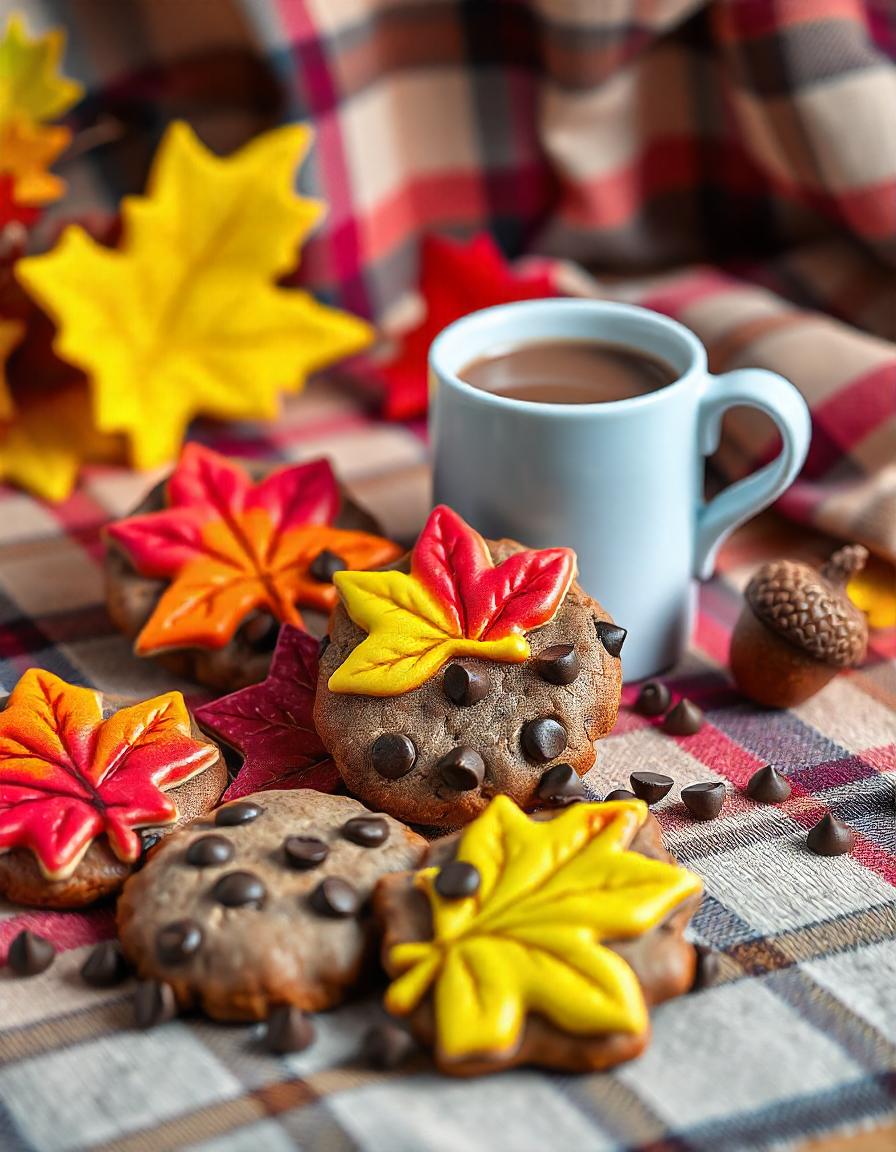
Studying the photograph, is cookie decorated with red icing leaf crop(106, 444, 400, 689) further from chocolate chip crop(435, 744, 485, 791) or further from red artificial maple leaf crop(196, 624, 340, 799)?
chocolate chip crop(435, 744, 485, 791)

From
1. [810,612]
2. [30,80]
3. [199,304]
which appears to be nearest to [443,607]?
[810,612]

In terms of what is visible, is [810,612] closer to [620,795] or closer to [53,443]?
[620,795]

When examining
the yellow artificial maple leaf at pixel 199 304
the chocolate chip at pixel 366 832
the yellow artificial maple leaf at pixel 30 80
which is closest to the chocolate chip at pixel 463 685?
the chocolate chip at pixel 366 832

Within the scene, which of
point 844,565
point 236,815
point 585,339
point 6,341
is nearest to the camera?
point 236,815

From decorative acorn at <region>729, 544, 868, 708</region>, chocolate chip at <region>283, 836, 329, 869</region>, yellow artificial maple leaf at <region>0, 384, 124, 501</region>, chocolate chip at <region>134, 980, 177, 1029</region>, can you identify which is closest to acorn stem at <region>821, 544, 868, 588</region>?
decorative acorn at <region>729, 544, 868, 708</region>

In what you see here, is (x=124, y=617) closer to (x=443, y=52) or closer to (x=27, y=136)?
(x=27, y=136)

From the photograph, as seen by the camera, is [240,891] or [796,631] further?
[796,631]

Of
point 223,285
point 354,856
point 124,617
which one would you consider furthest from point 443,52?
point 354,856
